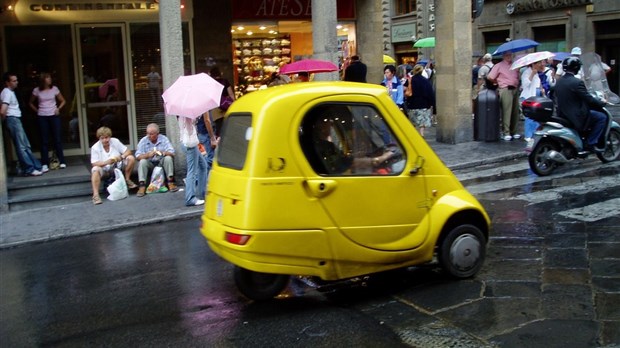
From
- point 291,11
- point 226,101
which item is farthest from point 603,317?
point 291,11

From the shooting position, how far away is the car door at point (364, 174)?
201 inches

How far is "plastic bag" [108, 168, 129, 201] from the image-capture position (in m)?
10.6

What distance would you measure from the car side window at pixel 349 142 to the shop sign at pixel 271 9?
1128 centimetres

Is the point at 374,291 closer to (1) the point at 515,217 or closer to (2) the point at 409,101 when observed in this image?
(1) the point at 515,217

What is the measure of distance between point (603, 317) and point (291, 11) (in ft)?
42.9

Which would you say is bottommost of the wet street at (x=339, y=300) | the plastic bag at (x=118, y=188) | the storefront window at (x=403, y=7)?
the wet street at (x=339, y=300)

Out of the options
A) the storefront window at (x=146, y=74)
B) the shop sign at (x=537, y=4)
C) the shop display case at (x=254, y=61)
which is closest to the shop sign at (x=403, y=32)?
the shop sign at (x=537, y=4)

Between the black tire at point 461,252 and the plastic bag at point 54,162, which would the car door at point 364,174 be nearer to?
the black tire at point 461,252

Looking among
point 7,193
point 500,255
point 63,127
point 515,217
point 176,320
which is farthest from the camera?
point 63,127

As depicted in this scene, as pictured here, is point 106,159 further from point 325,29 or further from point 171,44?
point 325,29

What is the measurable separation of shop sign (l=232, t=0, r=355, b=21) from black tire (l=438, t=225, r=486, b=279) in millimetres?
11470

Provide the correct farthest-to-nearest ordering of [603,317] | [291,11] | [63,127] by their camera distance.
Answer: [291,11]
[63,127]
[603,317]

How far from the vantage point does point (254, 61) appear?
1709 centimetres

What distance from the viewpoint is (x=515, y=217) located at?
7988 millimetres
